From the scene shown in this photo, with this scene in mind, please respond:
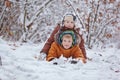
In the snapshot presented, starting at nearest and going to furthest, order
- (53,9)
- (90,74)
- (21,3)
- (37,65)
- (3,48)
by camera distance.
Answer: (90,74) < (37,65) < (3,48) < (21,3) < (53,9)

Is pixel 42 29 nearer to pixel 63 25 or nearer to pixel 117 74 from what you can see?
pixel 63 25

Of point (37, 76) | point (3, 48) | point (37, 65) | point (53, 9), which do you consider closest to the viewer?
point (37, 76)

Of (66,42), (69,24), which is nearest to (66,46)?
(66,42)

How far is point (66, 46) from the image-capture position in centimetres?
614

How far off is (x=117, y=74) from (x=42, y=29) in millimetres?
10651

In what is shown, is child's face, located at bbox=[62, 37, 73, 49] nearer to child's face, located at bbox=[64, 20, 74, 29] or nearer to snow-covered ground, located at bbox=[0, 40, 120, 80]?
child's face, located at bbox=[64, 20, 74, 29]

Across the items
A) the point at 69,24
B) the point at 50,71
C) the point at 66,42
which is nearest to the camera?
the point at 50,71

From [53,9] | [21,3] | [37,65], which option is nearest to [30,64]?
[37,65]

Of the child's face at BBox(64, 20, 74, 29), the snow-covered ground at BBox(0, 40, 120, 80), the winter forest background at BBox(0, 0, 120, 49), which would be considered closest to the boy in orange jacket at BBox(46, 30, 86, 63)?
the child's face at BBox(64, 20, 74, 29)

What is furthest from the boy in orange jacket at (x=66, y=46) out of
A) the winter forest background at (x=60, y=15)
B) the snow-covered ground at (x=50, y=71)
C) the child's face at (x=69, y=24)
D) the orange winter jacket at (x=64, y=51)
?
the winter forest background at (x=60, y=15)

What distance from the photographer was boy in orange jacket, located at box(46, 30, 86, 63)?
6.11 m

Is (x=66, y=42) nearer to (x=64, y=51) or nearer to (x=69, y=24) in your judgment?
(x=64, y=51)

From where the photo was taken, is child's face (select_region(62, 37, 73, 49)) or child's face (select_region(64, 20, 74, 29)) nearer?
child's face (select_region(62, 37, 73, 49))

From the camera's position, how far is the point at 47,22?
15227mm
